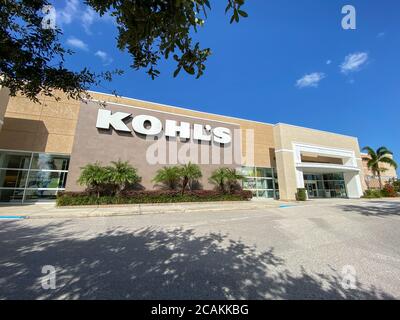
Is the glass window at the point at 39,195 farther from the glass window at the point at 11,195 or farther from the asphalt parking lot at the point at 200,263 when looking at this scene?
the asphalt parking lot at the point at 200,263

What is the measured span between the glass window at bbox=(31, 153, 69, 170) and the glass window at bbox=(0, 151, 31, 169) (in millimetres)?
546

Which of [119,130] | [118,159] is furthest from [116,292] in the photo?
[119,130]

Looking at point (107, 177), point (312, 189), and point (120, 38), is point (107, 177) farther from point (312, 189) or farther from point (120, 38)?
point (312, 189)

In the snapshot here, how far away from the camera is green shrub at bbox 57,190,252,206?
12.7m

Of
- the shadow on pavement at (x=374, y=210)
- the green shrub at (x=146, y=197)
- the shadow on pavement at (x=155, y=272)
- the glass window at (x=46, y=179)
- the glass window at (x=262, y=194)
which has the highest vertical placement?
the glass window at (x=46, y=179)

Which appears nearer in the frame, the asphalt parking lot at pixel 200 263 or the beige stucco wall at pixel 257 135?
the asphalt parking lot at pixel 200 263

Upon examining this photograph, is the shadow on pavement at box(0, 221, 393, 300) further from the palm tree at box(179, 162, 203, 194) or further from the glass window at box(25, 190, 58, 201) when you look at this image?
the glass window at box(25, 190, 58, 201)

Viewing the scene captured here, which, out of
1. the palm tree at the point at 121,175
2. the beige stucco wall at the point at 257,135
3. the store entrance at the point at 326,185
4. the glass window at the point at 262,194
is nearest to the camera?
the palm tree at the point at 121,175

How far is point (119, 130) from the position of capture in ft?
51.2

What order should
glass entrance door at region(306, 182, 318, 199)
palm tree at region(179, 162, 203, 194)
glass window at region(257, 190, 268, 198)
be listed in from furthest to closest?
glass entrance door at region(306, 182, 318, 199)
glass window at region(257, 190, 268, 198)
palm tree at region(179, 162, 203, 194)

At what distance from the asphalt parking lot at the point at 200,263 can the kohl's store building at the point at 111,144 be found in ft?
29.8

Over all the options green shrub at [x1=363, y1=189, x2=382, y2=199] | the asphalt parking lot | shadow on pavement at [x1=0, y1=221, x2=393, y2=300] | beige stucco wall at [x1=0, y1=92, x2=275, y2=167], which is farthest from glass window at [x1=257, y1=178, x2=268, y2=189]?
beige stucco wall at [x1=0, y1=92, x2=275, y2=167]

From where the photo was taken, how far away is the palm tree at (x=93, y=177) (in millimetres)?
12789

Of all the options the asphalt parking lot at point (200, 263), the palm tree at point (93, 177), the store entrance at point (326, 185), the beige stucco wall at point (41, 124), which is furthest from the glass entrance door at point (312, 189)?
the beige stucco wall at point (41, 124)
